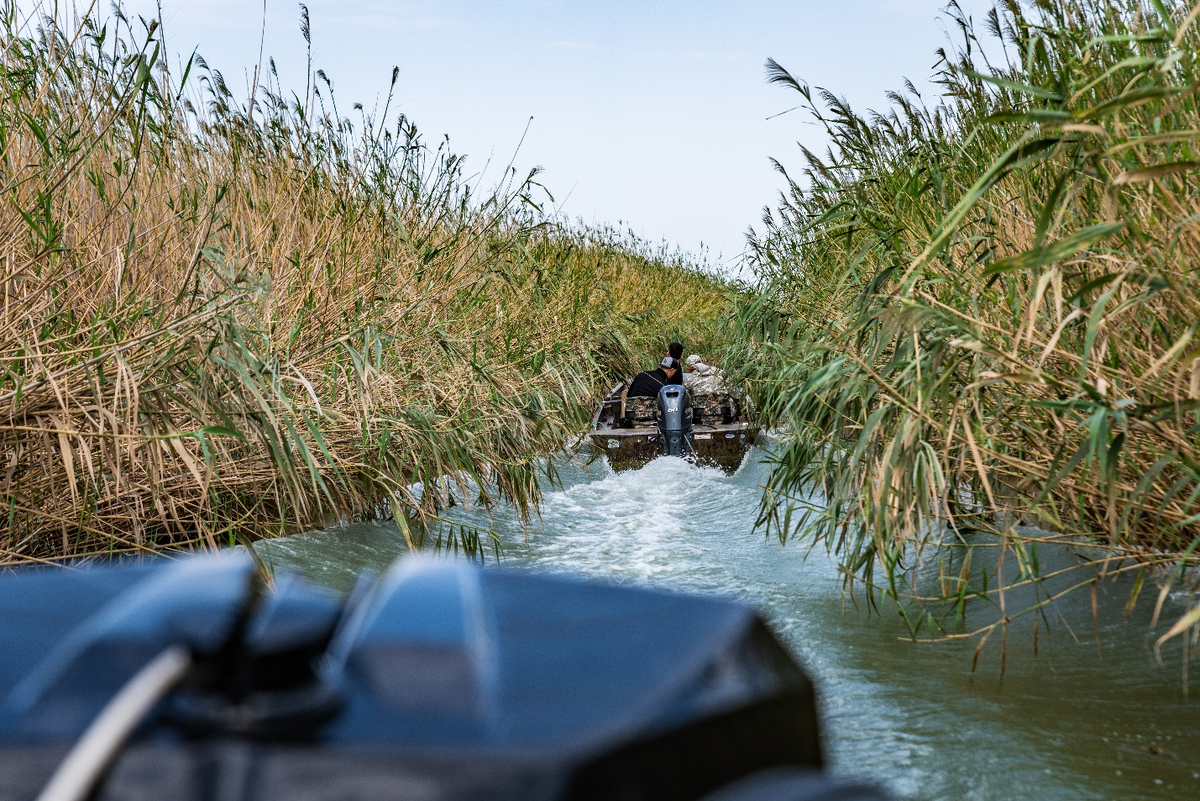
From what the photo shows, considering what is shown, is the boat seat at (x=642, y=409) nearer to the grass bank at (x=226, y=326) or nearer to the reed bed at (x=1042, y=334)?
the grass bank at (x=226, y=326)

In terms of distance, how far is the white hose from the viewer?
0.64 metres

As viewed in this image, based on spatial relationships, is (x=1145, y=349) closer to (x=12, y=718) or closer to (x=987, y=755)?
(x=987, y=755)

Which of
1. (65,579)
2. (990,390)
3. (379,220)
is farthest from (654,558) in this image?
(65,579)

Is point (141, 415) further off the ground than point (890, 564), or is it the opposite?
point (141, 415)

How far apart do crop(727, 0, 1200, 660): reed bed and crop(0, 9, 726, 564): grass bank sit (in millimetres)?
1803

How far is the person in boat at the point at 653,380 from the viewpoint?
945 cm

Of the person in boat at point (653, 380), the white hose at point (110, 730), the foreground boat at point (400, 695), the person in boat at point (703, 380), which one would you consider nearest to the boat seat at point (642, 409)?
the person in boat at point (653, 380)

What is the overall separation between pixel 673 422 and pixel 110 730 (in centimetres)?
859

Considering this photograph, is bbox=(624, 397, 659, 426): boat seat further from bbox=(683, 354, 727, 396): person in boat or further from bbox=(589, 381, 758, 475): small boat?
bbox=(683, 354, 727, 396): person in boat

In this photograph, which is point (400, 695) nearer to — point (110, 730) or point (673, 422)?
point (110, 730)

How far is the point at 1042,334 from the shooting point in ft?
10.2

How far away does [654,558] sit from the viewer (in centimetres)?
615

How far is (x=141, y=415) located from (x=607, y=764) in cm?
292

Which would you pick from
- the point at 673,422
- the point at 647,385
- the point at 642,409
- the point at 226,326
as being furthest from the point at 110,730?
the point at 642,409
